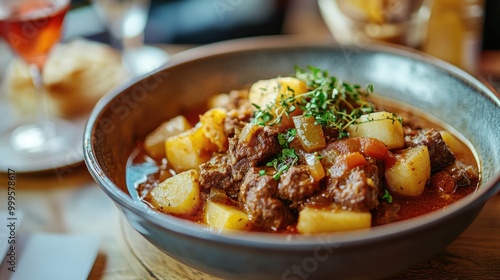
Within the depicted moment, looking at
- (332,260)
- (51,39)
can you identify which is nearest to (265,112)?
(332,260)

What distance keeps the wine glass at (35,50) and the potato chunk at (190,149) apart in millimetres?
916

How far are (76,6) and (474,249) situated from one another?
13.4ft

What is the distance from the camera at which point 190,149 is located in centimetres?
266

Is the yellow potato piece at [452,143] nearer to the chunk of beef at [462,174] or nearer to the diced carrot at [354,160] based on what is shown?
the chunk of beef at [462,174]

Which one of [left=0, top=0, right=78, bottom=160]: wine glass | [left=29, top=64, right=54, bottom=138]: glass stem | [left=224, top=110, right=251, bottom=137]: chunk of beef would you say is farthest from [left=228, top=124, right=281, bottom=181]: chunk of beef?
[left=29, top=64, right=54, bottom=138]: glass stem

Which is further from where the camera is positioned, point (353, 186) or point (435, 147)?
point (435, 147)

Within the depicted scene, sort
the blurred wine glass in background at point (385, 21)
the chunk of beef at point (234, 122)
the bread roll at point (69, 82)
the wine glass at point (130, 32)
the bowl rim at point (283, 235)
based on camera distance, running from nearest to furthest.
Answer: the bowl rim at point (283, 235) → the chunk of beef at point (234, 122) → the bread roll at point (69, 82) → the blurred wine glass in background at point (385, 21) → the wine glass at point (130, 32)

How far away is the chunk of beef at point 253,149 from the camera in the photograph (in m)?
2.38

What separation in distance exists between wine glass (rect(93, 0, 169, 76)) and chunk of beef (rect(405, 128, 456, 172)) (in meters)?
2.28

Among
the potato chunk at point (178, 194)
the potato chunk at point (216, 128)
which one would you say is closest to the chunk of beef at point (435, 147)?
the potato chunk at point (216, 128)

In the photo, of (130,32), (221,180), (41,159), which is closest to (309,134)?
(221,180)

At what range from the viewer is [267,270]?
6.25 feet

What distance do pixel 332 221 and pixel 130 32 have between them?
2.96 meters

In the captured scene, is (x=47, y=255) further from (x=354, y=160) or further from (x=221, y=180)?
(x=354, y=160)
